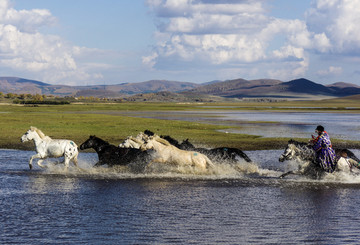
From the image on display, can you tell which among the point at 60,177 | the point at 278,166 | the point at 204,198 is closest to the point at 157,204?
the point at 204,198

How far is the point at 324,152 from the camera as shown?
16.0m

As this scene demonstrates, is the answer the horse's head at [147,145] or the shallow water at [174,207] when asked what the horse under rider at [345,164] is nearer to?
the shallow water at [174,207]

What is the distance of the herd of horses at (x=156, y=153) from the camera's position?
16.4m

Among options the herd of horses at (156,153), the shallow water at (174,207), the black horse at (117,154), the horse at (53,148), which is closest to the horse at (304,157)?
the herd of horses at (156,153)

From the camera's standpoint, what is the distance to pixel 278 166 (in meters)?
20.7

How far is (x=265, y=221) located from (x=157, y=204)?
3037mm

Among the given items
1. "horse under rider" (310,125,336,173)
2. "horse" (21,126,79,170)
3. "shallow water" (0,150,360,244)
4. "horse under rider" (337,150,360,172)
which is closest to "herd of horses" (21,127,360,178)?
"horse" (21,126,79,170)

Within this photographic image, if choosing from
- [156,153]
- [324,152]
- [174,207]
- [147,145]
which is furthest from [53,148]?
[324,152]

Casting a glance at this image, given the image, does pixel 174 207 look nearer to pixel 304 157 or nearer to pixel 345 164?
pixel 304 157

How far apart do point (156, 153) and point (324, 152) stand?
228 inches

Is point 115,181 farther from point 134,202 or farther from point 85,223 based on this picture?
point 85,223

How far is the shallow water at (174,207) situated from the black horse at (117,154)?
15.2 inches

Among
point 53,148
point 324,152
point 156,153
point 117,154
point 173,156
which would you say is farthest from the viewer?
point 117,154

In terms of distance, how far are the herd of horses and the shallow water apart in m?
0.39
